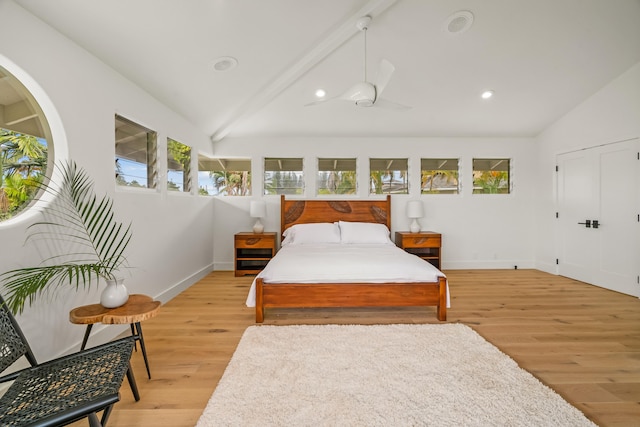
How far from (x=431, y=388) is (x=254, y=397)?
1086 millimetres

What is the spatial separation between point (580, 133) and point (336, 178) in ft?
12.3

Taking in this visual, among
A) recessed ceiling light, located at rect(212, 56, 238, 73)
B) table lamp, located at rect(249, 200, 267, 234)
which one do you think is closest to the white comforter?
table lamp, located at rect(249, 200, 267, 234)

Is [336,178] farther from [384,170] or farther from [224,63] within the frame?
[224,63]

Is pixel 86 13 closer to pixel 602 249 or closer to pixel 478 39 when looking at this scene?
pixel 478 39

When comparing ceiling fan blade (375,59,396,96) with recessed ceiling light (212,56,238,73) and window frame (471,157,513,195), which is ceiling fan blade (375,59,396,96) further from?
window frame (471,157,513,195)

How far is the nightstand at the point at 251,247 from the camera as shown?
490 cm

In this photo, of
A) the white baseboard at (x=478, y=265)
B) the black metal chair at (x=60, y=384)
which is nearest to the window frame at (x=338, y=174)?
the white baseboard at (x=478, y=265)

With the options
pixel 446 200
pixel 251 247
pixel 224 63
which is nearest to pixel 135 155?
pixel 224 63

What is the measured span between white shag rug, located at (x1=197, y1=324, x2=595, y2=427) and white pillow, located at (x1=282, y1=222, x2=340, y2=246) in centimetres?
206

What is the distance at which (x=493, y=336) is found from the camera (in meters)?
2.71

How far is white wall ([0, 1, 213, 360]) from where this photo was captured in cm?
193

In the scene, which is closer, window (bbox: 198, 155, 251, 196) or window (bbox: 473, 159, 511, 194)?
window (bbox: 198, 155, 251, 196)

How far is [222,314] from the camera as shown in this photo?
10.8 feet

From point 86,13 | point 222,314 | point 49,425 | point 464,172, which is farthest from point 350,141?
point 49,425
